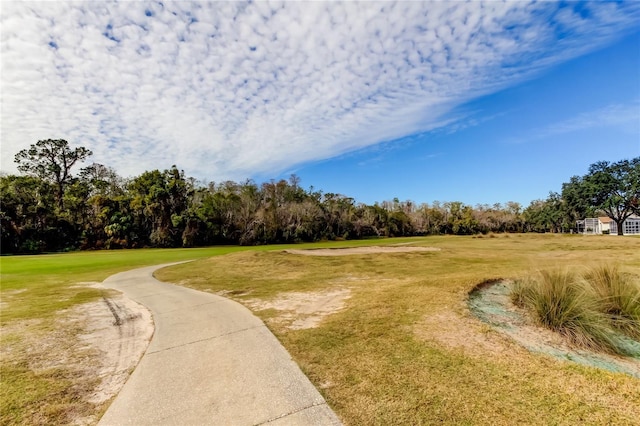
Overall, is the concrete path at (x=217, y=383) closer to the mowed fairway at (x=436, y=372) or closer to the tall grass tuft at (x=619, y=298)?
the mowed fairway at (x=436, y=372)

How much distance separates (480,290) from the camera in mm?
8461

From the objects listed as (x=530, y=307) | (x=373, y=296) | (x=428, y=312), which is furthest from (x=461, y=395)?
(x=373, y=296)

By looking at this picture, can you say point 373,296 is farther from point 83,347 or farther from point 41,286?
point 41,286

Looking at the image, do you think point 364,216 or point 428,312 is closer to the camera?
point 428,312

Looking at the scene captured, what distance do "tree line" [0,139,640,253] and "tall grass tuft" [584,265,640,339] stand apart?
1683 inches

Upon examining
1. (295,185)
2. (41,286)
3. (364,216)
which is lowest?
(41,286)

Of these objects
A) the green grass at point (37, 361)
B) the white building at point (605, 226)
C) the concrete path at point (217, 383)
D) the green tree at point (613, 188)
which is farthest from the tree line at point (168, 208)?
the concrete path at point (217, 383)

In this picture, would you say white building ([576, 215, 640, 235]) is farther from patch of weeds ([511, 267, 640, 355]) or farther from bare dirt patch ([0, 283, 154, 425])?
bare dirt patch ([0, 283, 154, 425])

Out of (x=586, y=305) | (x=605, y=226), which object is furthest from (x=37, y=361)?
(x=605, y=226)

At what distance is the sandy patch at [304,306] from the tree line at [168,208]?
3739 centimetres

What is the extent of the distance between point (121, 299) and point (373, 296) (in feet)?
24.6

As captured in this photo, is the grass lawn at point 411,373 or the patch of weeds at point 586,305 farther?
the patch of weeds at point 586,305

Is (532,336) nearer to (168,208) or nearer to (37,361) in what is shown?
(37,361)

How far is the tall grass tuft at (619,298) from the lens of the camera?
233 inches
